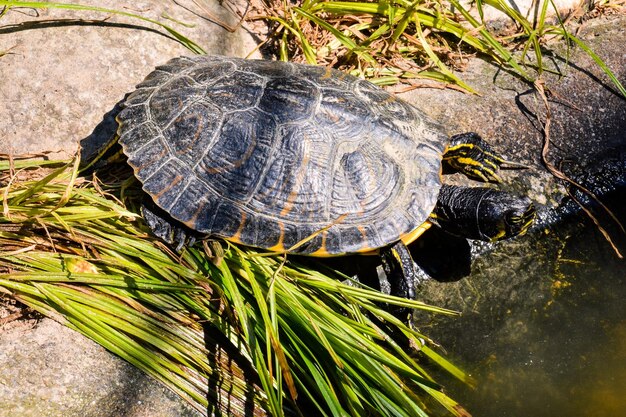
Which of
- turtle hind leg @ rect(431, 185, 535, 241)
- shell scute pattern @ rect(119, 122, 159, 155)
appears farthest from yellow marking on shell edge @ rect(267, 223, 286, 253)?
turtle hind leg @ rect(431, 185, 535, 241)

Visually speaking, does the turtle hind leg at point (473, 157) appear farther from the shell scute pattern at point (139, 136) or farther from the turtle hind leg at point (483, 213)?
the shell scute pattern at point (139, 136)

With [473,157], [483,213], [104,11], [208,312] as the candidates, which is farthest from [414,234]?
[104,11]

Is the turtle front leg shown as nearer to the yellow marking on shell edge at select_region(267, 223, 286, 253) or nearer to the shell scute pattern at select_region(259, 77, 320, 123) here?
the yellow marking on shell edge at select_region(267, 223, 286, 253)

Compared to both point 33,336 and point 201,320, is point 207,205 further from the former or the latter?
point 33,336

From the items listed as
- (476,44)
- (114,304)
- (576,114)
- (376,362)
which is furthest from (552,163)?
(114,304)

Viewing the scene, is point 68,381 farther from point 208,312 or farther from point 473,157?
point 473,157

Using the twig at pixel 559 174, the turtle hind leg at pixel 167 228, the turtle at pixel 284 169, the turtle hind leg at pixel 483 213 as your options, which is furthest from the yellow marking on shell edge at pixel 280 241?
the twig at pixel 559 174
